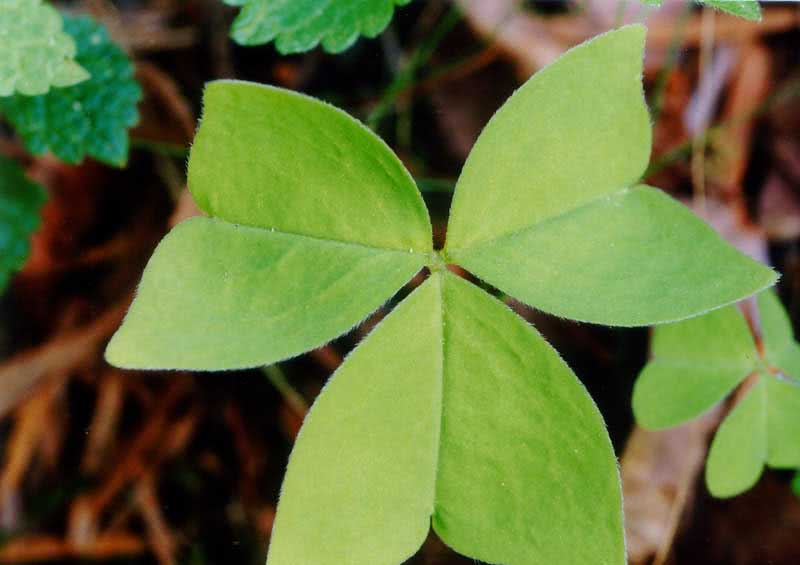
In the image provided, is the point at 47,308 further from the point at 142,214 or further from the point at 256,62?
the point at 256,62

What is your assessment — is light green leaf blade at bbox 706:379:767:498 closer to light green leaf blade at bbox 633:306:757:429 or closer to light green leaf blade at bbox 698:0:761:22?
light green leaf blade at bbox 633:306:757:429

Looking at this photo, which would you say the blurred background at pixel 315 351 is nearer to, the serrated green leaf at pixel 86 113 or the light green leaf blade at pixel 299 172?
the serrated green leaf at pixel 86 113

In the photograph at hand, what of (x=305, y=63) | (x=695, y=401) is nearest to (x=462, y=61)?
(x=305, y=63)

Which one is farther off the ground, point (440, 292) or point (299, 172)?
point (299, 172)

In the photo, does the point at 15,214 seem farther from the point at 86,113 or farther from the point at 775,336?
the point at 775,336

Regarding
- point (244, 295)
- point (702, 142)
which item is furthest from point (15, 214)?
point (702, 142)

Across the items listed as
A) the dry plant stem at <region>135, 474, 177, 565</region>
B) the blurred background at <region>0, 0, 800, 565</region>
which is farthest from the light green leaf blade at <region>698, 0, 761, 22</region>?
the dry plant stem at <region>135, 474, 177, 565</region>

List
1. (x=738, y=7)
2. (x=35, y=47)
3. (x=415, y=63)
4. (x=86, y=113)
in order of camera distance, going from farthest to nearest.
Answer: (x=415, y=63) < (x=86, y=113) < (x=35, y=47) < (x=738, y=7)
